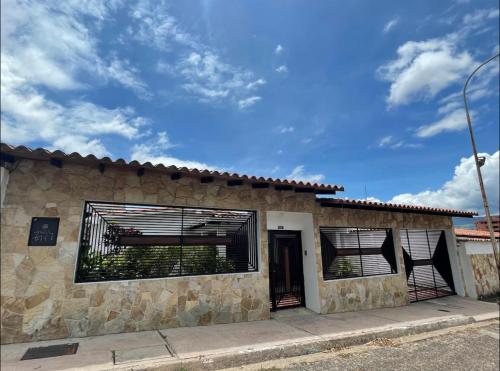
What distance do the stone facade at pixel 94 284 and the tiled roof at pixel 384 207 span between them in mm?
1896

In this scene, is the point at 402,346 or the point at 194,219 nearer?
the point at 402,346

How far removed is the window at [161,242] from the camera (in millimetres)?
5570

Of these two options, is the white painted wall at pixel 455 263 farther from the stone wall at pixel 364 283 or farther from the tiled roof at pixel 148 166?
the tiled roof at pixel 148 166

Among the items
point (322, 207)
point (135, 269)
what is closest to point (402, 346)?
point (322, 207)

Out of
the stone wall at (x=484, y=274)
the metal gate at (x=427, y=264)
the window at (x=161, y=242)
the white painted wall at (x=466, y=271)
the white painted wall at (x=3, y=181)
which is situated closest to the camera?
the white painted wall at (x=3, y=181)

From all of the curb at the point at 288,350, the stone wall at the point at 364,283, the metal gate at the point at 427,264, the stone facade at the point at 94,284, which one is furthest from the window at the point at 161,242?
the metal gate at the point at 427,264

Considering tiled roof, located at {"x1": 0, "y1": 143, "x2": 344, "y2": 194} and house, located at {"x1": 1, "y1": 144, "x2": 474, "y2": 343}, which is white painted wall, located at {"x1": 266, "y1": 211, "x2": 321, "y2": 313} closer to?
house, located at {"x1": 1, "y1": 144, "x2": 474, "y2": 343}

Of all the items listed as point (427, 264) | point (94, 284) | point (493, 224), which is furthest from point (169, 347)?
point (493, 224)

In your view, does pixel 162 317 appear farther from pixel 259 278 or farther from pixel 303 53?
pixel 303 53

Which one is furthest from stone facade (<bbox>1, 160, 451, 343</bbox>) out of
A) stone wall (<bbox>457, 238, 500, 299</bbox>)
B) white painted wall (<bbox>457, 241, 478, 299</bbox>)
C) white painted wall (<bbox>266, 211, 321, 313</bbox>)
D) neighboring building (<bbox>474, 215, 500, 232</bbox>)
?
neighboring building (<bbox>474, 215, 500, 232</bbox>)

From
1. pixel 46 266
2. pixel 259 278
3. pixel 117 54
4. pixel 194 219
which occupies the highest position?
pixel 117 54

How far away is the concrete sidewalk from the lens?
404 cm

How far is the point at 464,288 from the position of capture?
36.4ft

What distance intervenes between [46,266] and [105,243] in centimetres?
100
